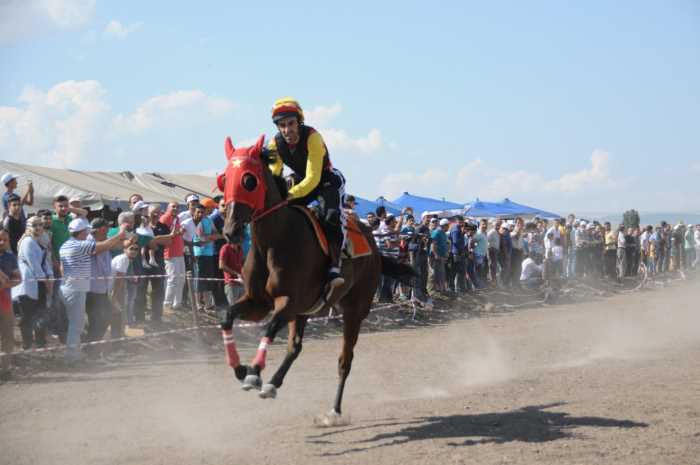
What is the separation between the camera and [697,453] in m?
7.49

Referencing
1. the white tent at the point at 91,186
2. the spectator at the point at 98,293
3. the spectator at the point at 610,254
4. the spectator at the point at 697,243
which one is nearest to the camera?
the spectator at the point at 98,293

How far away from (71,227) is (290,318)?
5869mm

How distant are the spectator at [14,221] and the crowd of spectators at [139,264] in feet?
0.06

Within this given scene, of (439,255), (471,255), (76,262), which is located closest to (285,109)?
(76,262)

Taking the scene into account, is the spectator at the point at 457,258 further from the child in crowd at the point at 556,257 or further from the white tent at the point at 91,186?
the white tent at the point at 91,186

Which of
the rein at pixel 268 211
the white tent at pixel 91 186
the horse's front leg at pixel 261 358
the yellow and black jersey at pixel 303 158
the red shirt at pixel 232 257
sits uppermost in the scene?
the white tent at pixel 91 186

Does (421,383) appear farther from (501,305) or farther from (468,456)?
(501,305)

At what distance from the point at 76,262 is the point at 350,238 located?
5.07m

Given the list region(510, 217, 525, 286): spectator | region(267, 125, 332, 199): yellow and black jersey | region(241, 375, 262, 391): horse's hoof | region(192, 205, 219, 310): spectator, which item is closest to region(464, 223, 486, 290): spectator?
region(510, 217, 525, 286): spectator

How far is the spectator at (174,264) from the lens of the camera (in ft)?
50.1

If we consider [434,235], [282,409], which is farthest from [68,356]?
[434,235]

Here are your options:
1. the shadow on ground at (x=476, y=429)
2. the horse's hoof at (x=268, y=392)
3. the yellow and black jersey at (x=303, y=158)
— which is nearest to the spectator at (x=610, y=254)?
the shadow on ground at (x=476, y=429)

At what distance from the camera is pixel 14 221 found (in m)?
13.9

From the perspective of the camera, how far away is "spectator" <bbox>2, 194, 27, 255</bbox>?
45.2ft
